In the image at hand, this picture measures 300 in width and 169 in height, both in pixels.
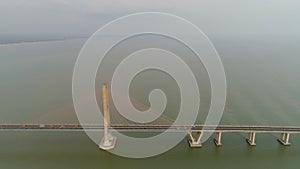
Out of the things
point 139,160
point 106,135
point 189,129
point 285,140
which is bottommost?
point 139,160

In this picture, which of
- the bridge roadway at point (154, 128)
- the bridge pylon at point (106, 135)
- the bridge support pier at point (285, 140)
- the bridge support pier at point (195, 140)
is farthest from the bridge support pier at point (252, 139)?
the bridge pylon at point (106, 135)

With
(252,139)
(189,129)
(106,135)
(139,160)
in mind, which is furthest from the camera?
(252,139)

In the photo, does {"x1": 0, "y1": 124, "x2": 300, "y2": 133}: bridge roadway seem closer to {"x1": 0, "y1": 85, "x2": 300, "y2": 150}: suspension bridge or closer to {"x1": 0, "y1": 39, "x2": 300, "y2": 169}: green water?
{"x1": 0, "y1": 85, "x2": 300, "y2": 150}: suspension bridge

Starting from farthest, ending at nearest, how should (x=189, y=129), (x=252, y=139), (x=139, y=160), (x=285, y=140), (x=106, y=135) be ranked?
1. (x=285, y=140)
2. (x=252, y=139)
3. (x=189, y=129)
4. (x=106, y=135)
5. (x=139, y=160)

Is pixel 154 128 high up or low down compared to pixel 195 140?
up

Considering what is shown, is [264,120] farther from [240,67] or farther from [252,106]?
[240,67]

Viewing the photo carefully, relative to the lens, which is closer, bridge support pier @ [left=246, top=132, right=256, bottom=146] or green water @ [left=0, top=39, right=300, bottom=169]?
green water @ [left=0, top=39, right=300, bottom=169]

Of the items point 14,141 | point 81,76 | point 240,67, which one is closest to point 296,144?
point 14,141

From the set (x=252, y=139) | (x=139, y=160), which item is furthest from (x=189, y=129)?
(x=252, y=139)

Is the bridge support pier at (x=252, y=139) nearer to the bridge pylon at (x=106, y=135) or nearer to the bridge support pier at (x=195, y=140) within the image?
the bridge support pier at (x=195, y=140)

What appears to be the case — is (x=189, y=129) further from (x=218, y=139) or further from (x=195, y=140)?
(x=218, y=139)

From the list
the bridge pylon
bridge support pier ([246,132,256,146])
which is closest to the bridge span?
bridge support pier ([246,132,256,146])
